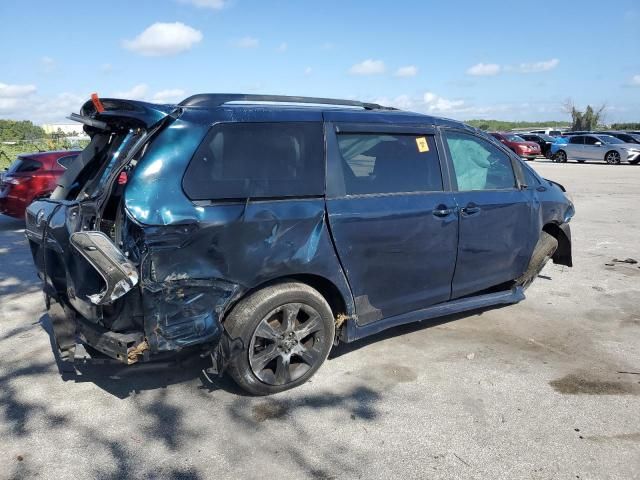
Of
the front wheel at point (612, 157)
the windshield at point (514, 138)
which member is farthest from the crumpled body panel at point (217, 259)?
the windshield at point (514, 138)

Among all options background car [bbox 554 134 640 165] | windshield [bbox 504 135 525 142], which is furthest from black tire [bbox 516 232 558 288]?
windshield [bbox 504 135 525 142]

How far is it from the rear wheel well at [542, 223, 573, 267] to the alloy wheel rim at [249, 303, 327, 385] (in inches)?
123

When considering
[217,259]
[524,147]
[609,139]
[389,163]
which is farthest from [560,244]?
[524,147]

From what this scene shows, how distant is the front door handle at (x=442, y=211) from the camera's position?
421 cm

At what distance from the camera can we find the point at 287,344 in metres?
3.66

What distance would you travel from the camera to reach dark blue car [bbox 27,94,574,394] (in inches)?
124

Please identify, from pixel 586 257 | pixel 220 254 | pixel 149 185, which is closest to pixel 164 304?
pixel 220 254

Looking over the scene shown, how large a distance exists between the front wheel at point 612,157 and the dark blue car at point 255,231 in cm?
2719

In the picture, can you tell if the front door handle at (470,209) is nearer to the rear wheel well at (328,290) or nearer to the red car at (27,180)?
the rear wheel well at (328,290)

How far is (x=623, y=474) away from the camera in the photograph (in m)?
2.87

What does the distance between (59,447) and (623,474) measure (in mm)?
3100

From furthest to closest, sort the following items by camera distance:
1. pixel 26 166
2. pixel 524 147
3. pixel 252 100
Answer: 1. pixel 524 147
2. pixel 26 166
3. pixel 252 100

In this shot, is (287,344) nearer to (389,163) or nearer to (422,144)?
(389,163)

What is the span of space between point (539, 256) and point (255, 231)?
3.42 m
